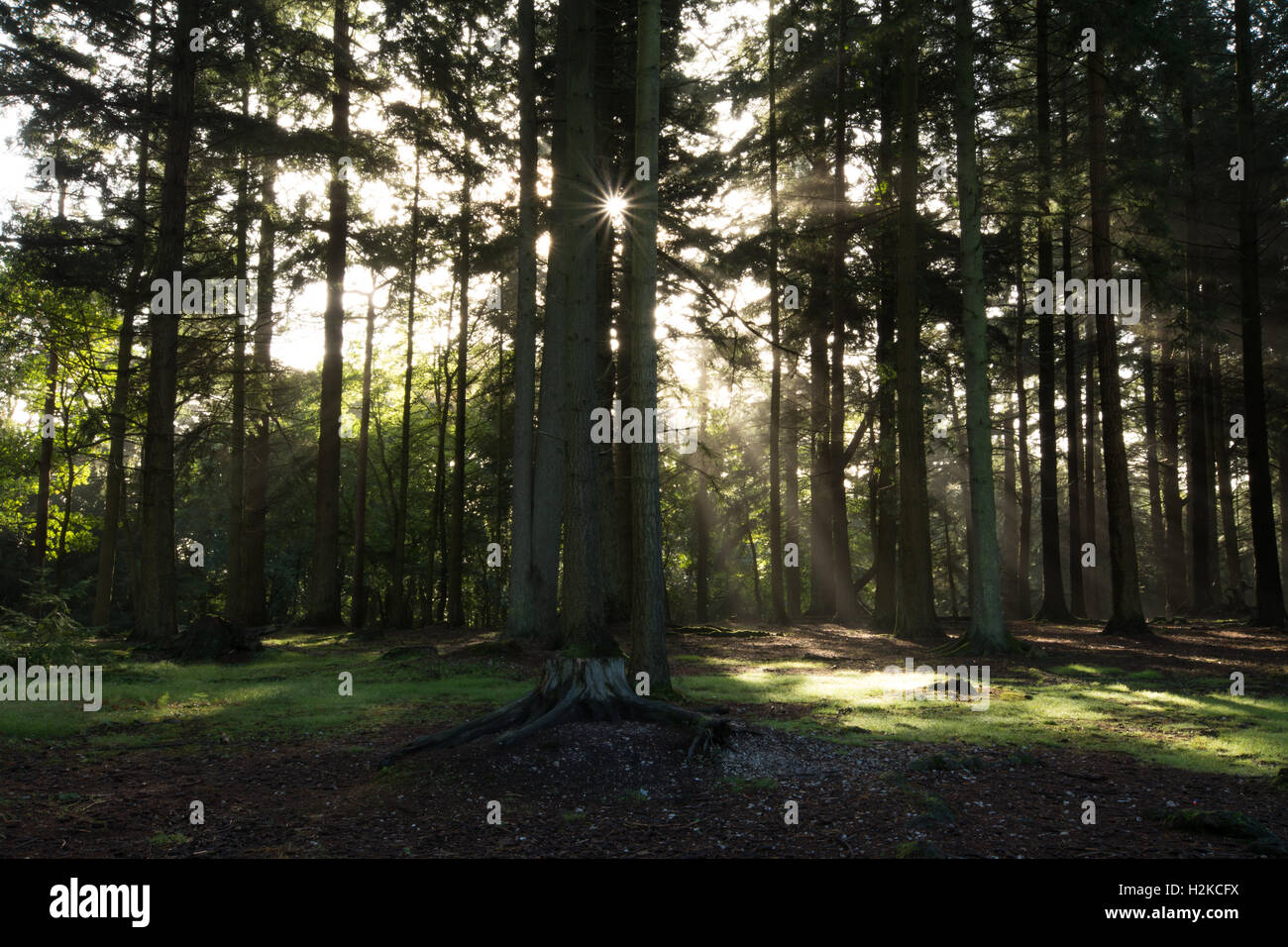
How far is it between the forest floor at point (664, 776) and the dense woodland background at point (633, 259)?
3.04 metres

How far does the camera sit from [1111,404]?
18391mm

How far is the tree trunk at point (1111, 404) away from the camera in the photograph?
18.3m

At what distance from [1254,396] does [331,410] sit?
76.3ft

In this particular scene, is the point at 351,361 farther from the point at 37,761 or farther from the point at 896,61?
the point at 37,761

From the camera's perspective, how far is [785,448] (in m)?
36.1

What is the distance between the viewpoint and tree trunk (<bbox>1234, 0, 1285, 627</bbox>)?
66.5 feet

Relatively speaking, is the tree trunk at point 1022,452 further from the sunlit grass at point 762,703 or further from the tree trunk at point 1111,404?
the sunlit grass at point 762,703

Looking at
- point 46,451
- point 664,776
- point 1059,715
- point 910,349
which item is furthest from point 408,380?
point 664,776

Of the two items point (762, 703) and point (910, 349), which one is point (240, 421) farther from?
point (762, 703)

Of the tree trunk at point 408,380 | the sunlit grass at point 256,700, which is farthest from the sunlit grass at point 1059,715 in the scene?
the tree trunk at point 408,380

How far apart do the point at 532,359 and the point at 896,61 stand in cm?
1138

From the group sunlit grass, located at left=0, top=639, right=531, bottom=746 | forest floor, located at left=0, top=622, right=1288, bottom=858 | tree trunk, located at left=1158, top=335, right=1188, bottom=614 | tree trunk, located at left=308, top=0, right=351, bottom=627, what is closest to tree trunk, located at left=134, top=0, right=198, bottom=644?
sunlit grass, located at left=0, top=639, right=531, bottom=746

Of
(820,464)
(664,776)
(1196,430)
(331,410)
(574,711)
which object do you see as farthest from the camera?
(1196,430)

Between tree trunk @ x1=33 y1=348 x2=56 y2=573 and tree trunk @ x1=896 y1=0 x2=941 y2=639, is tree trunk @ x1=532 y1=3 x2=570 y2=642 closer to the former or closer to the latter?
tree trunk @ x1=896 y1=0 x2=941 y2=639
